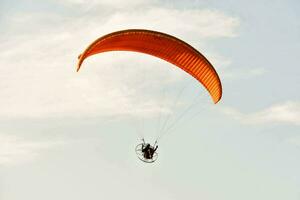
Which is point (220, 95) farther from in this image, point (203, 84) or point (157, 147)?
point (157, 147)

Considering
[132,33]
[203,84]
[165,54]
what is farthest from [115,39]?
[203,84]

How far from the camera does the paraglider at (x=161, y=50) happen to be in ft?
99.4

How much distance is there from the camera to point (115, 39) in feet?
99.8

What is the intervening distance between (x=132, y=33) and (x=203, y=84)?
195 inches

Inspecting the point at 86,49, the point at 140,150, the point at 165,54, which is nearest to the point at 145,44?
the point at 165,54

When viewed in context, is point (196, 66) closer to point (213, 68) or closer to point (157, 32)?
point (213, 68)

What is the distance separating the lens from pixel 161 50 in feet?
106

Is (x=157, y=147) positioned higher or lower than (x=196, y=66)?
lower

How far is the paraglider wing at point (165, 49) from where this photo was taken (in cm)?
3030

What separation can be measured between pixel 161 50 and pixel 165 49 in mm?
291

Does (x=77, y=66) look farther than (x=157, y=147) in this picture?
No

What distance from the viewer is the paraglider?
99.4ft

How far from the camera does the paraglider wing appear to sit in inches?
1193

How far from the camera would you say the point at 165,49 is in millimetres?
32125
